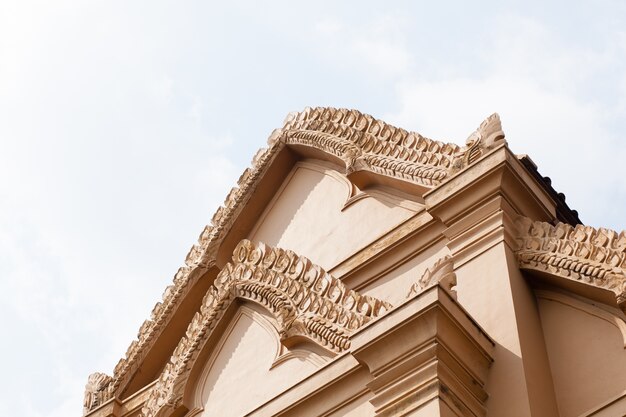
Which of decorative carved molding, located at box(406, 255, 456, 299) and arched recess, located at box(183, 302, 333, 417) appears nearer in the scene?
decorative carved molding, located at box(406, 255, 456, 299)

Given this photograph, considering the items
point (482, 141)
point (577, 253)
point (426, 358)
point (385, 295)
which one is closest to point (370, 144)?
point (385, 295)

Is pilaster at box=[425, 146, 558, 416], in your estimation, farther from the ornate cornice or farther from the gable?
the gable

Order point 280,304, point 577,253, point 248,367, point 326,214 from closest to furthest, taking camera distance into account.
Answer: point 577,253 < point 280,304 < point 248,367 < point 326,214

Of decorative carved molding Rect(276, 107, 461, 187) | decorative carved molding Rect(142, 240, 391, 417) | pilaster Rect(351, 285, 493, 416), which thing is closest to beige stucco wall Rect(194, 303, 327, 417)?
decorative carved molding Rect(142, 240, 391, 417)

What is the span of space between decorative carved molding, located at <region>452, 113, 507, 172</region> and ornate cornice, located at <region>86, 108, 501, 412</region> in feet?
0.70

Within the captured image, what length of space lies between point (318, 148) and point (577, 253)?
4.09 meters

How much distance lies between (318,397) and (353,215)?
3.00 m

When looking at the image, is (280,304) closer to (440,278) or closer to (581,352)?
(440,278)

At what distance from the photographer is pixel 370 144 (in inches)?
467

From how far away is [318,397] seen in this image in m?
9.20

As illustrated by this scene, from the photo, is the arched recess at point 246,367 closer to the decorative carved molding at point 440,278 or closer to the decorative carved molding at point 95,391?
the decorative carved molding at point 440,278

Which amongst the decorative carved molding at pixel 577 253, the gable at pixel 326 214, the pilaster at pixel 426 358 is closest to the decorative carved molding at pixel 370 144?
the gable at pixel 326 214

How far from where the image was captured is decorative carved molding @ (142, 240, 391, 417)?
31.6ft

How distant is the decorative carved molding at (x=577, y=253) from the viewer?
28.9 ft
